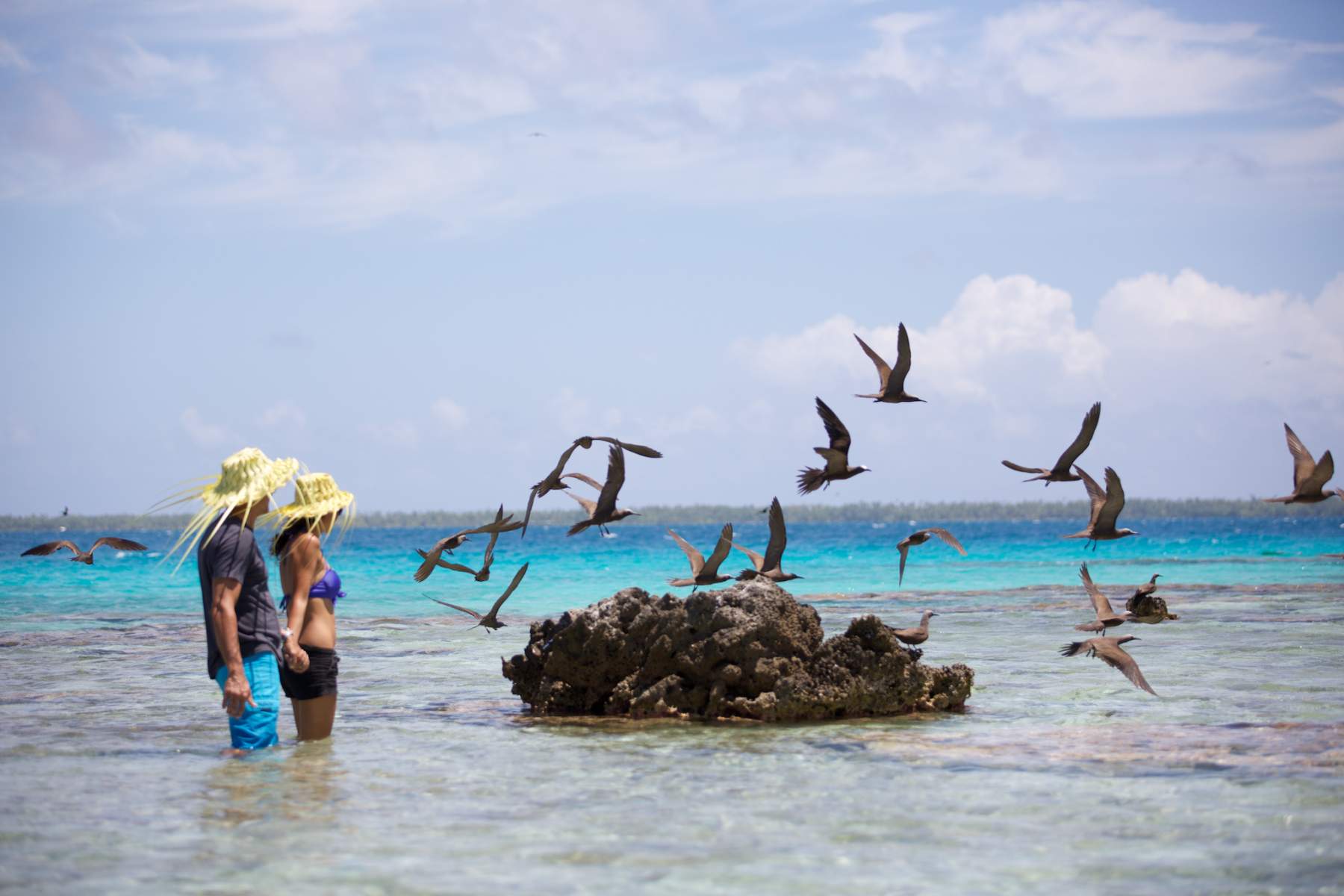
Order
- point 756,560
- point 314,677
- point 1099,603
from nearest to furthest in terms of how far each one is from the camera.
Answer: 1. point 314,677
2. point 1099,603
3. point 756,560

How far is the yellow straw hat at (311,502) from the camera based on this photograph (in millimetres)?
8102

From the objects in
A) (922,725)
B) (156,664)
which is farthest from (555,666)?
(156,664)

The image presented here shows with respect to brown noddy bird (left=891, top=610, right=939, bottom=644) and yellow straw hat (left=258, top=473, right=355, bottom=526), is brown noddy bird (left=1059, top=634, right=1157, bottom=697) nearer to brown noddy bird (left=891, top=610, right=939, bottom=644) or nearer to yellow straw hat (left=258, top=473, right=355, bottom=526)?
brown noddy bird (left=891, top=610, right=939, bottom=644)

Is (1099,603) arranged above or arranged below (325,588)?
below

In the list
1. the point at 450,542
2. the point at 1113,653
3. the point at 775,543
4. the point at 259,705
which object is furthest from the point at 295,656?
the point at 1113,653

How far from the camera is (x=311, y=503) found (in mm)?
8156

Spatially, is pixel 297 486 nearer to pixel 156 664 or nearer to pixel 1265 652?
pixel 156 664

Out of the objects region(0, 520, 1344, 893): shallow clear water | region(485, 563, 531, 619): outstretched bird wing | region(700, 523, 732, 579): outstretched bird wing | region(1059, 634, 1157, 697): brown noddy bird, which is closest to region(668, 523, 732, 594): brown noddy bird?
Result: region(700, 523, 732, 579): outstretched bird wing

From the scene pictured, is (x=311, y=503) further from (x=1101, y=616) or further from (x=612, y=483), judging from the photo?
(x=1101, y=616)

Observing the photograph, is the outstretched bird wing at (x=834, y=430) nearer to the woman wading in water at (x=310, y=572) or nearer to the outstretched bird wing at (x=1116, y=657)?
the outstretched bird wing at (x=1116, y=657)

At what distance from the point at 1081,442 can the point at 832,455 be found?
2.04 metres

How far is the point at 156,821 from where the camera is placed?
22.4 ft

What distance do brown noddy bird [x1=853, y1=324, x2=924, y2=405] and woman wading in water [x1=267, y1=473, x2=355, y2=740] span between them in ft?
15.8

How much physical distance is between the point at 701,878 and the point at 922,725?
15.0ft
